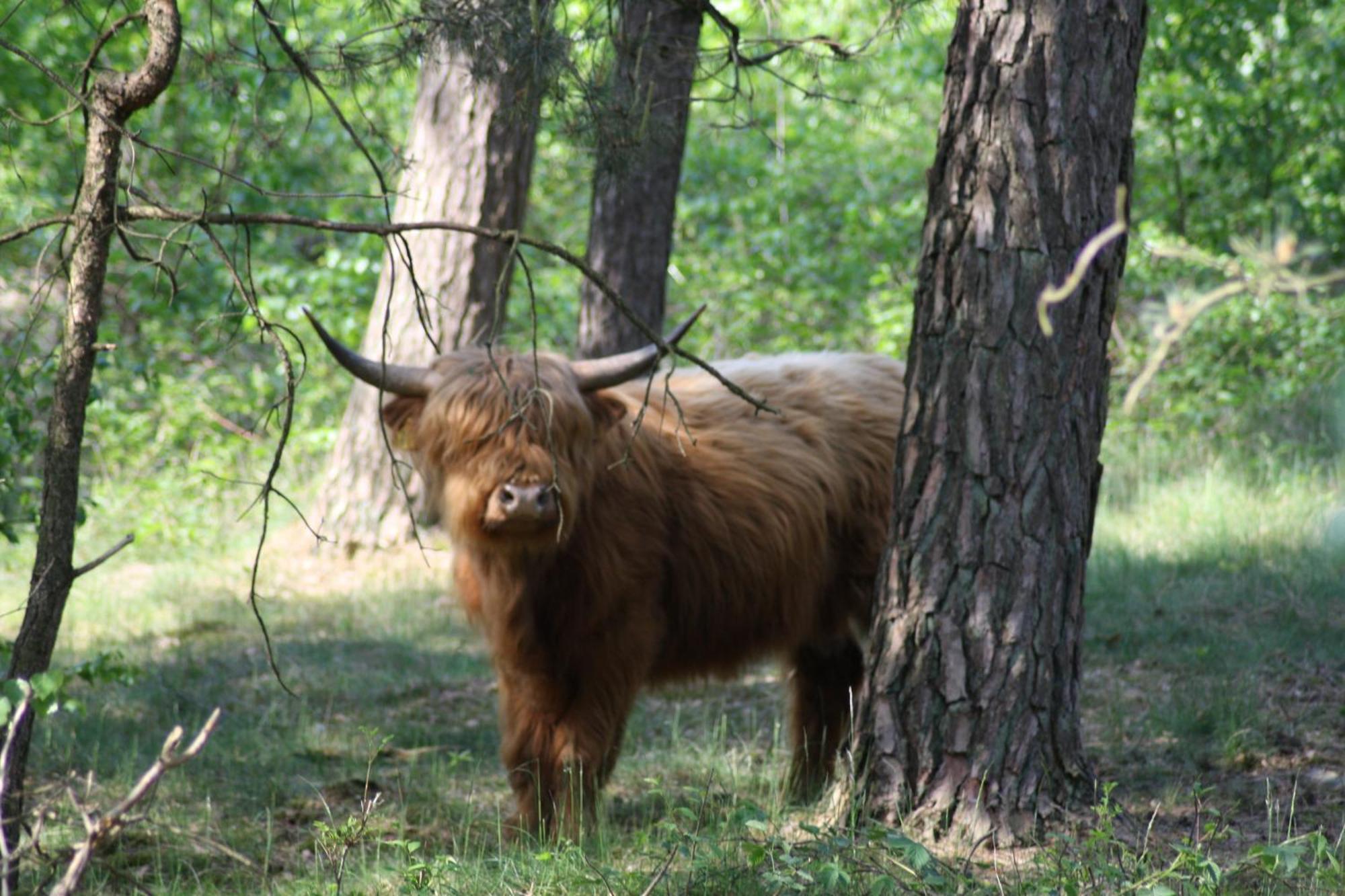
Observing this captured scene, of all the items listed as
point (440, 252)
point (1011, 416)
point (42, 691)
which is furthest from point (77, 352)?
point (440, 252)

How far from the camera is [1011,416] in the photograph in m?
3.85

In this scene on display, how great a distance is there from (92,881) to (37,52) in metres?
11.0

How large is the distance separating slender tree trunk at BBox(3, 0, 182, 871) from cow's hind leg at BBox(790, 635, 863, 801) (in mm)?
3230

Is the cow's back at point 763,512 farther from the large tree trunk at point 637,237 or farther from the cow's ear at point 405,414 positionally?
the large tree trunk at point 637,237

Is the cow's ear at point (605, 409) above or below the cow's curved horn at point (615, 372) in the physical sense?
below

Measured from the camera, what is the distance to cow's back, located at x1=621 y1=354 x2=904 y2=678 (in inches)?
213

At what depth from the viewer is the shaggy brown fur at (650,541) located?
4.90 meters

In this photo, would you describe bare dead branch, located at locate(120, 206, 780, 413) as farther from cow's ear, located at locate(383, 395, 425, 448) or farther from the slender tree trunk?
cow's ear, located at locate(383, 395, 425, 448)

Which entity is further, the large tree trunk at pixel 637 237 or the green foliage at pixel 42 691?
the large tree trunk at pixel 637 237

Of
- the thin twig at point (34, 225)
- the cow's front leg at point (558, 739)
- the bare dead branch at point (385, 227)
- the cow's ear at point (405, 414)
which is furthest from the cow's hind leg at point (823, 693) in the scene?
the thin twig at point (34, 225)

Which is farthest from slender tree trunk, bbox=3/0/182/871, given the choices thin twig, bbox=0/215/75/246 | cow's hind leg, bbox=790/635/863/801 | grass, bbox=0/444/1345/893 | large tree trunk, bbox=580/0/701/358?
large tree trunk, bbox=580/0/701/358

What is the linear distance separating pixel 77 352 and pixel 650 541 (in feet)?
7.57

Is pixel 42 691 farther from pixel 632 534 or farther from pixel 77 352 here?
pixel 632 534

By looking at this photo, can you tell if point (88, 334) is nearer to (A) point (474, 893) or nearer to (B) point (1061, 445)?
(A) point (474, 893)
